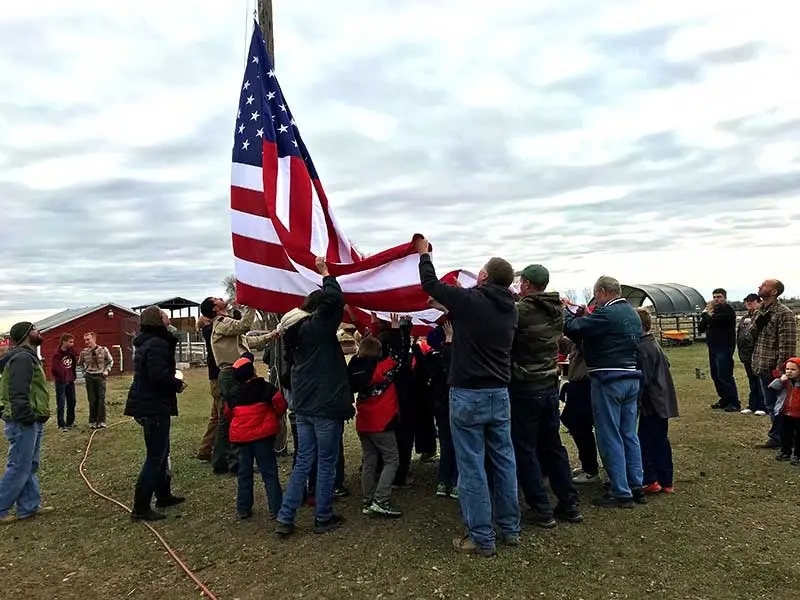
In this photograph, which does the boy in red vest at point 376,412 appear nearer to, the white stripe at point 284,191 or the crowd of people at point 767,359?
the white stripe at point 284,191

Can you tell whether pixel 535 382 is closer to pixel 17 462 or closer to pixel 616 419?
pixel 616 419

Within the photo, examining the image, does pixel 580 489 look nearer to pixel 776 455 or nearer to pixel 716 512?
pixel 716 512

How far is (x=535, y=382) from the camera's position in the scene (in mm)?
5344

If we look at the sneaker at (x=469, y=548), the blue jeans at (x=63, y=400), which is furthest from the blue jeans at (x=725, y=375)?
the blue jeans at (x=63, y=400)

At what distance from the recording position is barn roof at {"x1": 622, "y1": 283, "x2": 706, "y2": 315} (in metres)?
32.8

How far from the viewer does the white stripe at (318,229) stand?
6469 millimetres

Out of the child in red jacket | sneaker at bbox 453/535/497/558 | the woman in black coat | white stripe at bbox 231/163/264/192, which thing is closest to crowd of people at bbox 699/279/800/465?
sneaker at bbox 453/535/497/558

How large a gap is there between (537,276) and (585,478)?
104 inches

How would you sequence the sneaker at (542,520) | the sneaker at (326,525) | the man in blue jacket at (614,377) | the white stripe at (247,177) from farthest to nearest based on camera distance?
the white stripe at (247,177) → the man in blue jacket at (614,377) → the sneaker at (326,525) → the sneaker at (542,520)

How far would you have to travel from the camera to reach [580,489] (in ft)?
21.4

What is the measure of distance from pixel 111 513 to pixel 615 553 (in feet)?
16.2

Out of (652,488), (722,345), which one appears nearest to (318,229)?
(652,488)

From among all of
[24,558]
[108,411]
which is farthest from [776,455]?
[108,411]

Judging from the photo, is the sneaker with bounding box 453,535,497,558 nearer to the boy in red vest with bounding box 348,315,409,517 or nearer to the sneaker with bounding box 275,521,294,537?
the boy in red vest with bounding box 348,315,409,517
